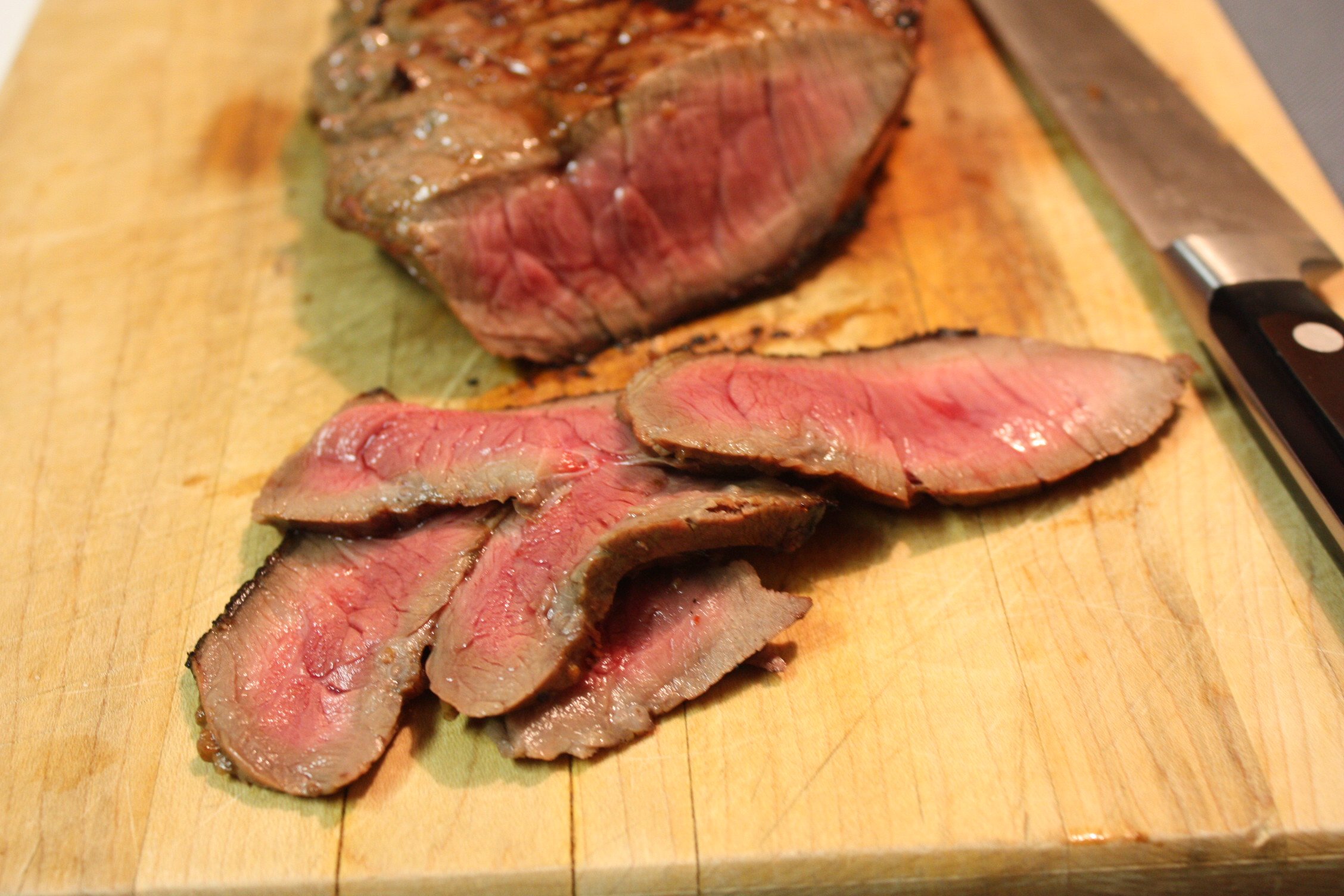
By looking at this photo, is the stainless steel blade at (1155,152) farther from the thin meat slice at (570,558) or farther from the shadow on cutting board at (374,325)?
the shadow on cutting board at (374,325)

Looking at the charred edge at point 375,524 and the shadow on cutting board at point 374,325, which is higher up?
the charred edge at point 375,524

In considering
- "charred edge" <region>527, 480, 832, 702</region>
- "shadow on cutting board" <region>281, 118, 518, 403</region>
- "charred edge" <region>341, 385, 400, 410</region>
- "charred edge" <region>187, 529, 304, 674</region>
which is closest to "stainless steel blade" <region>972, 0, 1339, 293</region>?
"charred edge" <region>527, 480, 832, 702</region>

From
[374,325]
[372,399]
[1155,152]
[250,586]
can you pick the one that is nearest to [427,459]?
[372,399]

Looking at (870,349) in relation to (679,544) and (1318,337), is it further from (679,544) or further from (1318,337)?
(1318,337)

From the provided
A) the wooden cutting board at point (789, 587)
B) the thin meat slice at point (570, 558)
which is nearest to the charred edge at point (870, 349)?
the wooden cutting board at point (789, 587)

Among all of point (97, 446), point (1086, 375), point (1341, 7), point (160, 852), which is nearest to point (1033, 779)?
point (1086, 375)

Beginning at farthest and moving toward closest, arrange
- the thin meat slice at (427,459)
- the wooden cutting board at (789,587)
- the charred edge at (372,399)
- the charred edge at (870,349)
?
the charred edge at (372,399) < the charred edge at (870,349) < the thin meat slice at (427,459) < the wooden cutting board at (789,587)

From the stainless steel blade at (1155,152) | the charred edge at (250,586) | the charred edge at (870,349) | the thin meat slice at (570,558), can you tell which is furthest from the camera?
the stainless steel blade at (1155,152)

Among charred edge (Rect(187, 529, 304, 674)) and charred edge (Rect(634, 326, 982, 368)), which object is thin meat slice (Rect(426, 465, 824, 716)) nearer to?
charred edge (Rect(634, 326, 982, 368))
